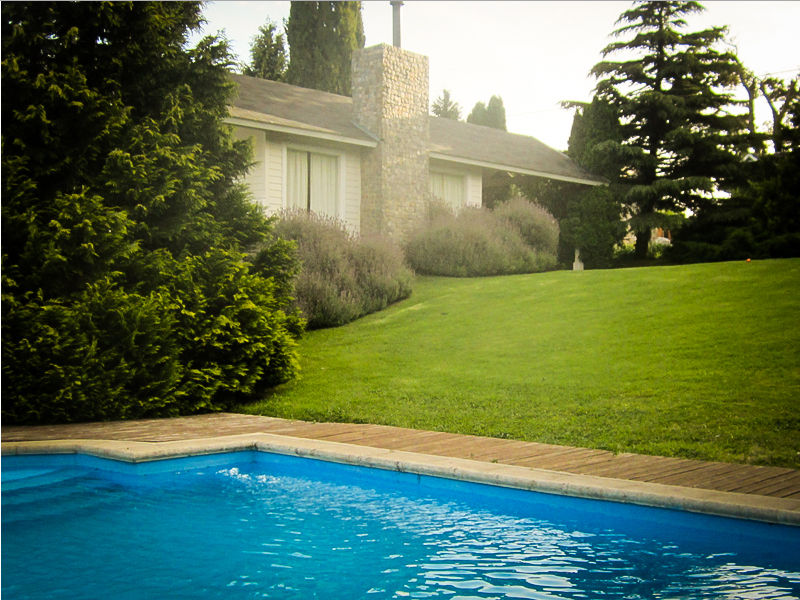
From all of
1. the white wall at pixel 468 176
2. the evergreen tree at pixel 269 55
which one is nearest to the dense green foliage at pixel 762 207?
the white wall at pixel 468 176

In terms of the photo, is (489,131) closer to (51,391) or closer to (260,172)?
(260,172)

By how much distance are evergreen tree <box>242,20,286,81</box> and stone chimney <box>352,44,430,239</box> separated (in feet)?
31.8

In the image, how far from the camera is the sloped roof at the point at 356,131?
17500 mm

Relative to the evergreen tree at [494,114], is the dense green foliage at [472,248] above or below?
below

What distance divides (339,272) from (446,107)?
40556 millimetres

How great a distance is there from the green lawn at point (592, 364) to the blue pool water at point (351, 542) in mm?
1564

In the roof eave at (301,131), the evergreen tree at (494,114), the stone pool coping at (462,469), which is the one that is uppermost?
the evergreen tree at (494,114)

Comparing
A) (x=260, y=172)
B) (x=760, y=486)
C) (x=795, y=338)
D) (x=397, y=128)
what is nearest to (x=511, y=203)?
(x=397, y=128)

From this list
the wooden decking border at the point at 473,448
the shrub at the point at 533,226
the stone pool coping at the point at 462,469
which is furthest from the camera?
the shrub at the point at 533,226

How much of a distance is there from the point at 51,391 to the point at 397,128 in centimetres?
1330

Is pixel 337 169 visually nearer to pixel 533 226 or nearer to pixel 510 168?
pixel 533 226

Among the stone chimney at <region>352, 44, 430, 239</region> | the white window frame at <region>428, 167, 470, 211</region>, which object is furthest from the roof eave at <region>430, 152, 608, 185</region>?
the stone chimney at <region>352, 44, 430, 239</region>

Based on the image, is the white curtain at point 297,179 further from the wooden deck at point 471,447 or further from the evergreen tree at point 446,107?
the evergreen tree at point 446,107

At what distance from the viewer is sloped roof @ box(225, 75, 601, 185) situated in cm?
1750
